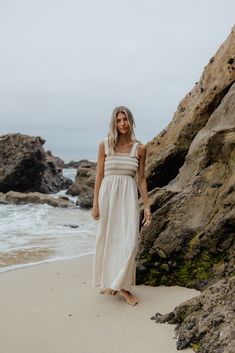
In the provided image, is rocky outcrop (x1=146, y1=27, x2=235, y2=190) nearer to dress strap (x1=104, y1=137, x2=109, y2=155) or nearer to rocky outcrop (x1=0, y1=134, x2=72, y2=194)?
dress strap (x1=104, y1=137, x2=109, y2=155)

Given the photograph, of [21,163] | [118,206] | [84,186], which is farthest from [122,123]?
[21,163]

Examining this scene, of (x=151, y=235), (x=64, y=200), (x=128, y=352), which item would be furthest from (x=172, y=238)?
(x=64, y=200)

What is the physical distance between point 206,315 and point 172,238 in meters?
1.86

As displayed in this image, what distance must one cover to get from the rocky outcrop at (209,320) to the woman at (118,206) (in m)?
0.95

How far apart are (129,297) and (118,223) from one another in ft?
2.50

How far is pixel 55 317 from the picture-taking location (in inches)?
169

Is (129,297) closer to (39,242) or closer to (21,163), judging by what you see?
(39,242)

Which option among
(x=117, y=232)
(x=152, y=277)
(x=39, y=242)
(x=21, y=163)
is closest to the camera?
(x=117, y=232)

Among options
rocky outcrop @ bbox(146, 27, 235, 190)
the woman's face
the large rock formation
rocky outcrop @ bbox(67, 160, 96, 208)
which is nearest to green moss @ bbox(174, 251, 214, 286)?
the large rock formation

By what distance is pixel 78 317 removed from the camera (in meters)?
4.30

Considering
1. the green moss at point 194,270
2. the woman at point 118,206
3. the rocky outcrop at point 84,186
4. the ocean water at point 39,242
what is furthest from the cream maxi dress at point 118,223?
the rocky outcrop at point 84,186

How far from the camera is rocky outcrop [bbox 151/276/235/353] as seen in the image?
10.1 ft

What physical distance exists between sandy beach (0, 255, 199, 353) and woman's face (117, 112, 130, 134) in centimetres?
176

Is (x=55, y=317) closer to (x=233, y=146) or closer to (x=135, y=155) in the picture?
(x=135, y=155)
